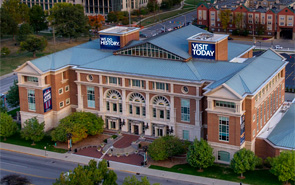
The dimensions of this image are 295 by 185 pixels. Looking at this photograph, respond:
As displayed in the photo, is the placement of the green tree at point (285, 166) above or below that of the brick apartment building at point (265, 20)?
below

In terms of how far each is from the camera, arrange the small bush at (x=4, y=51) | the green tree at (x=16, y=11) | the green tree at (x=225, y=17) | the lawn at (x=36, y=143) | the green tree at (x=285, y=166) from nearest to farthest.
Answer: the green tree at (x=285, y=166) → the lawn at (x=36, y=143) → the small bush at (x=4, y=51) → the green tree at (x=225, y=17) → the green tree at (x=16, y=11)

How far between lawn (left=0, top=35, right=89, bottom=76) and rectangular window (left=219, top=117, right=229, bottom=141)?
3269 inches

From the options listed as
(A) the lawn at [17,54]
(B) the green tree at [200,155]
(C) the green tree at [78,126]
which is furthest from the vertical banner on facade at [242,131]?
(A) the lawn at [17,54]

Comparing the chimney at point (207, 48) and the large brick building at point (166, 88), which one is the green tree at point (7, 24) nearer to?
the large brick building at point (166, 88)

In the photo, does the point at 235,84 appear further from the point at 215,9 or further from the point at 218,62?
the point at 215,9

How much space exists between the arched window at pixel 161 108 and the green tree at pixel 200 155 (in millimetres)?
13967

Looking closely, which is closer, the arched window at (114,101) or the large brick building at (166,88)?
the large brick building at (166,88)

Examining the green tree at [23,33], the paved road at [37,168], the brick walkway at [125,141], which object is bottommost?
the paved road at [37,168]

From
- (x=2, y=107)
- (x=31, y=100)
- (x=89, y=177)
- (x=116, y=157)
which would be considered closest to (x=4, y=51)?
(x=2, y=107)

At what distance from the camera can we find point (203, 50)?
10838 cm

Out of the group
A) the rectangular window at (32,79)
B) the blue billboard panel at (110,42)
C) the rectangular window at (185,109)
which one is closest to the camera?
the rectangular window at (185,109)

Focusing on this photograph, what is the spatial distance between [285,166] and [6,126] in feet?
181

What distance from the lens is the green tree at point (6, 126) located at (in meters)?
108

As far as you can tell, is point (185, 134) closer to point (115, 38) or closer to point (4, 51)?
point (115, 38)
